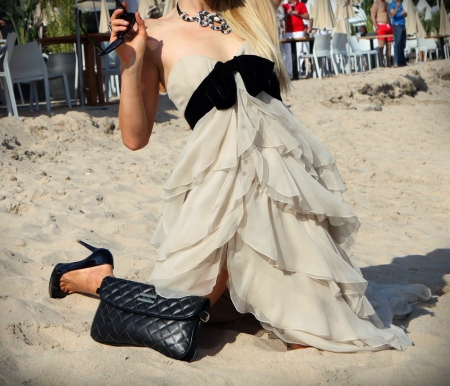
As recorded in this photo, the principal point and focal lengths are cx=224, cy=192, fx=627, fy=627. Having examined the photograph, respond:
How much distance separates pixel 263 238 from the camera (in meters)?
2.26

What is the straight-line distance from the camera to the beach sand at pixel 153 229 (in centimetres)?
212

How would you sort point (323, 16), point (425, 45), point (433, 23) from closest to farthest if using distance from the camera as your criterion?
point (323, 16)
point (425, 45)
point (433, 23)

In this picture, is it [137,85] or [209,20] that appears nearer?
[137,85]

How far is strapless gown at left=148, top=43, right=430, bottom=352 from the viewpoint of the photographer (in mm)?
2273

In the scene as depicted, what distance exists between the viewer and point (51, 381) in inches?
79.3

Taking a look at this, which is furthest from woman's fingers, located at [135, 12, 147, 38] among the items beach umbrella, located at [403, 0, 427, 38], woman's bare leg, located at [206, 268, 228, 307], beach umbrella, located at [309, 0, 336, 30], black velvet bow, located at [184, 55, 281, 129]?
beach umbrella, located at [403, 0, 427, 38]

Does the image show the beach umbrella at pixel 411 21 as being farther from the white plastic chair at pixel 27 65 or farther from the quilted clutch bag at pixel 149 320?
the quilted clutch bag at pixel 149 320

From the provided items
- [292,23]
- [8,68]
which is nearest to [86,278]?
[8,68]

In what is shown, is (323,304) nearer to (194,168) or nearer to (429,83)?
(194,168)

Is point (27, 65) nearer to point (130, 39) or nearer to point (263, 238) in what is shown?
point (130, 39)

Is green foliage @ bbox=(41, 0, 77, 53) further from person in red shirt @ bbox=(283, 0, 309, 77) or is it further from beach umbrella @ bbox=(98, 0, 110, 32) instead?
person in red shirt @ bbox=(283, 0, 309, 77)

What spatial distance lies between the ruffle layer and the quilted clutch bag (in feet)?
0.21

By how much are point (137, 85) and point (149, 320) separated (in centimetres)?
86

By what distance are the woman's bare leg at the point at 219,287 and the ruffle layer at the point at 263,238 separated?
0.04 m
